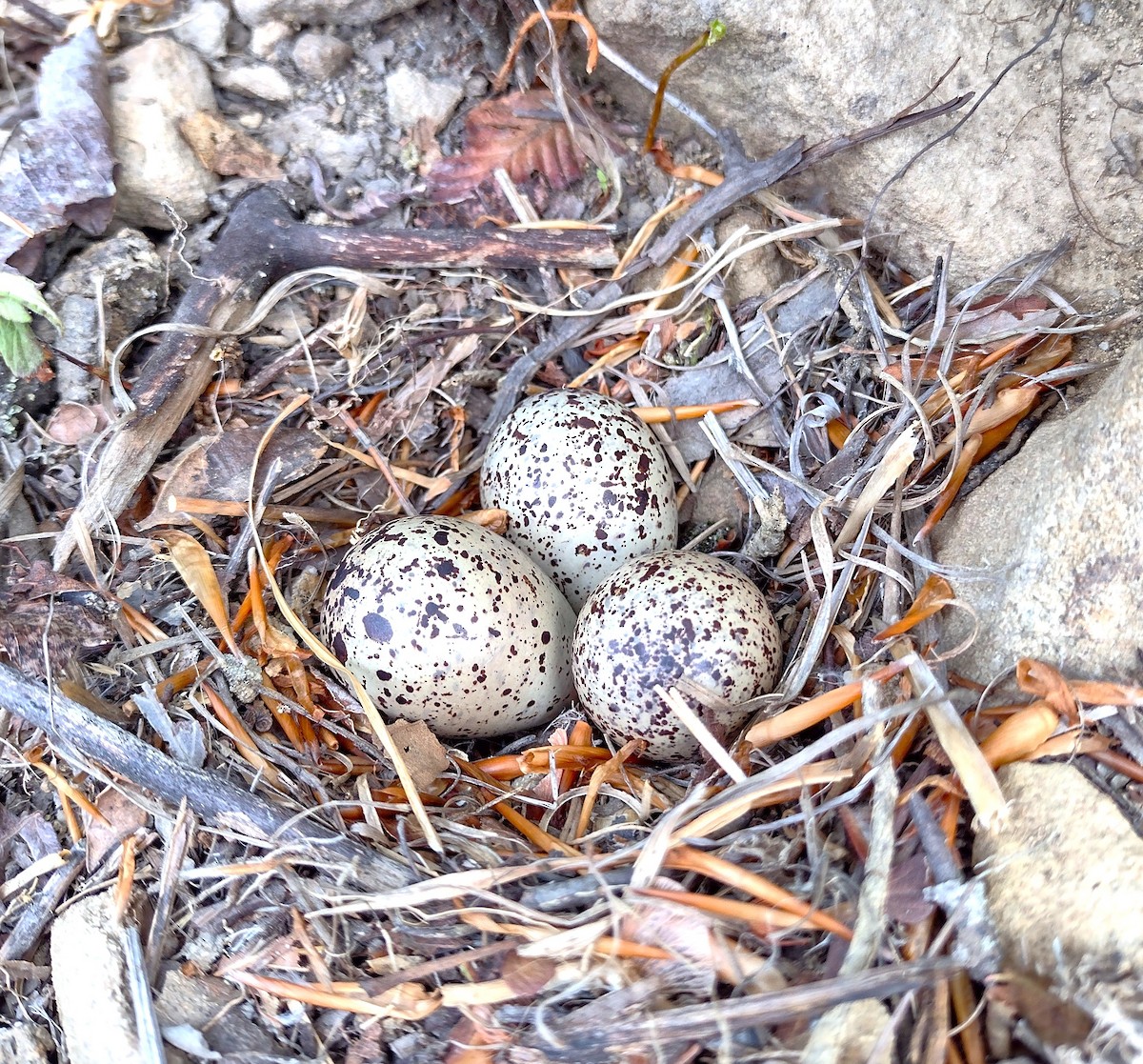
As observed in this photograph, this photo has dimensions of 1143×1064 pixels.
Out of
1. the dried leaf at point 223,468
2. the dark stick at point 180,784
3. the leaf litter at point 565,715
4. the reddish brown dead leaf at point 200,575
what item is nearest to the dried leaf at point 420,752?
the leaf litter at point 565,715

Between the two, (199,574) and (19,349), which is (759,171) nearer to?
(199,574)

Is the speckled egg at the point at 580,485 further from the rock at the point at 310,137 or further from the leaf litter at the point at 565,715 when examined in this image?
the rock at the point at 310,137

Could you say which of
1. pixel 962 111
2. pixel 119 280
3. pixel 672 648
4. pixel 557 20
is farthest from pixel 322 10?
pixel 672 648

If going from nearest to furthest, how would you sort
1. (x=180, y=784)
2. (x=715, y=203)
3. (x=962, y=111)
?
1. (x=180, y=784)
2. (x=962, y=111)
3. (x=715, y=203)

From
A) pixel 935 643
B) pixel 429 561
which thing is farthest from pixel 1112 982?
pixel 429 561

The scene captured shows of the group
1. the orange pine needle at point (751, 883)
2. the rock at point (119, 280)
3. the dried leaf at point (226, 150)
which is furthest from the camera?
the dried leaf at point (226, 150)

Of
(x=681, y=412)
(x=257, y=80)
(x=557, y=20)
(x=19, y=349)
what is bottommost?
(x=681, y=412)
